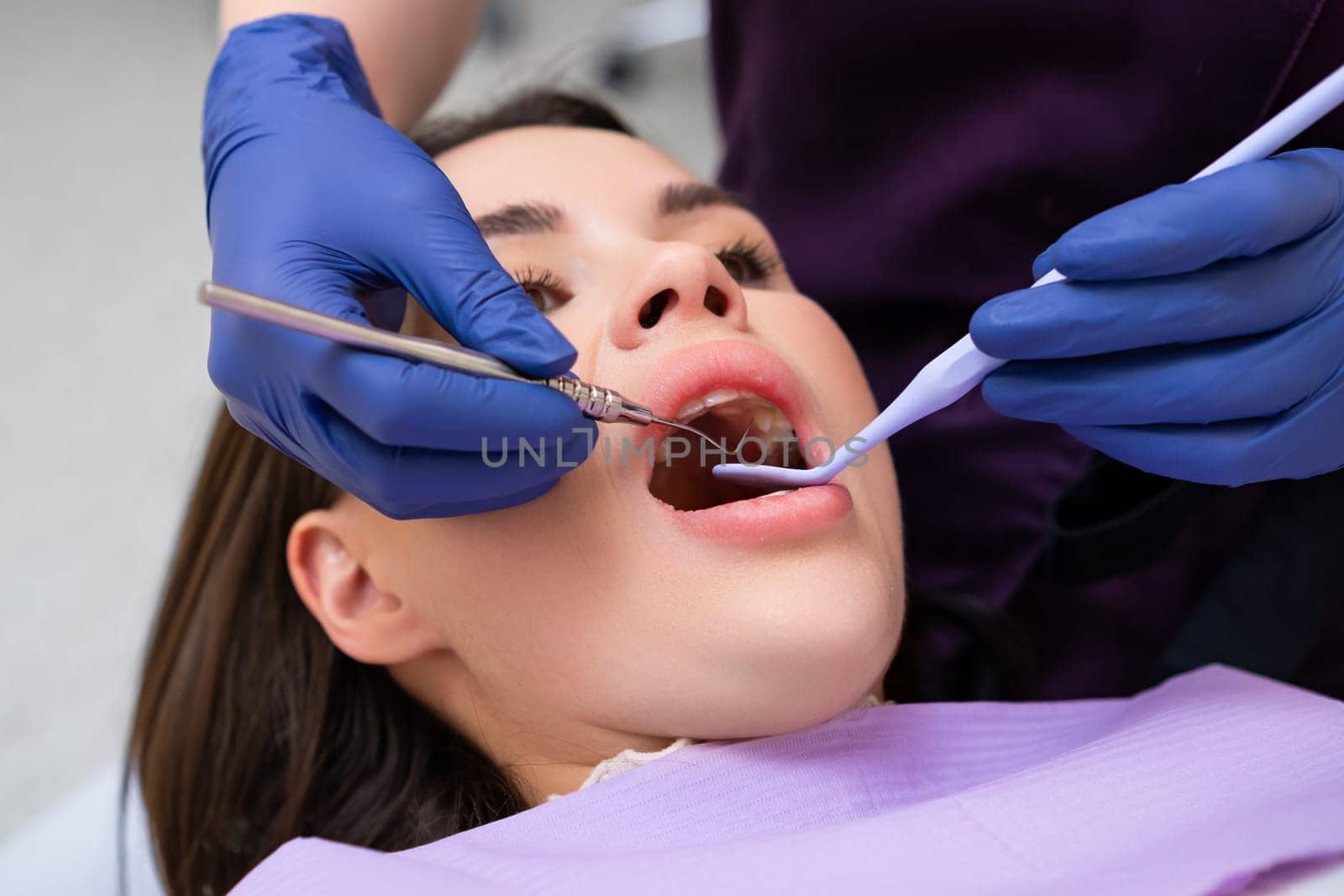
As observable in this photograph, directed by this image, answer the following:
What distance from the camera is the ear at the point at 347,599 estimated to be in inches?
37.5

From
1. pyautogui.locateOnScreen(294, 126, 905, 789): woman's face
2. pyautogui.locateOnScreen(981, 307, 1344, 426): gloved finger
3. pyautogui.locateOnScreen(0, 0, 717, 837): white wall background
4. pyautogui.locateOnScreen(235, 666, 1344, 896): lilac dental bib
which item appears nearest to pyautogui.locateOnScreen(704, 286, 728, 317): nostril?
pyautogui.locateOnScreen(294, 126, 905, 789): woman's face

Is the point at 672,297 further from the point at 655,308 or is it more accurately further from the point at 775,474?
the point at 775,474

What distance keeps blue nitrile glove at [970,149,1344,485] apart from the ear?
556 millimetres

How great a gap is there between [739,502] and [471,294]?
0.26 metres

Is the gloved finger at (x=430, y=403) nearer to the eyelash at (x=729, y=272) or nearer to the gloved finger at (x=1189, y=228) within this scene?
the eyelash at (x=729, y=272)

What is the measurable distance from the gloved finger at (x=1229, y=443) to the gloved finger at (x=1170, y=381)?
0.02 m

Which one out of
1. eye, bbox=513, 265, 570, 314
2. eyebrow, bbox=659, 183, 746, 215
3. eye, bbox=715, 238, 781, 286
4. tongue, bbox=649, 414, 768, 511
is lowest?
tongue, bbox=649, 414, 768, 511

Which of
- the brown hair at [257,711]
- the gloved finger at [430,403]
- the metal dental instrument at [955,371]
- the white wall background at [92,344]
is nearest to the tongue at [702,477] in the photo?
the metal dental instrument at [955,371]

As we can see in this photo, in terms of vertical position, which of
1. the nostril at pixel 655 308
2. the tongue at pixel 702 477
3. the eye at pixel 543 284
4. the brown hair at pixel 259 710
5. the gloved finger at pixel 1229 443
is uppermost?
the eye at pixel 543 284

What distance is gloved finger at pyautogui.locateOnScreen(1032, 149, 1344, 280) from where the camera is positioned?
0.74 m

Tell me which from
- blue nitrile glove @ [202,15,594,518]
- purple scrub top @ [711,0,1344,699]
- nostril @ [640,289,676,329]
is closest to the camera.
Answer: blue nitrile glove @ [202,15,594,518]

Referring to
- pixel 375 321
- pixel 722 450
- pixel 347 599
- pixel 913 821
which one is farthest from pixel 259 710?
pixel 913 821

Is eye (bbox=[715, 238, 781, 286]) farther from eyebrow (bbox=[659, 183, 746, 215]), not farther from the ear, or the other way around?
the ear

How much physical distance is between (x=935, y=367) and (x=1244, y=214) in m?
0.24
